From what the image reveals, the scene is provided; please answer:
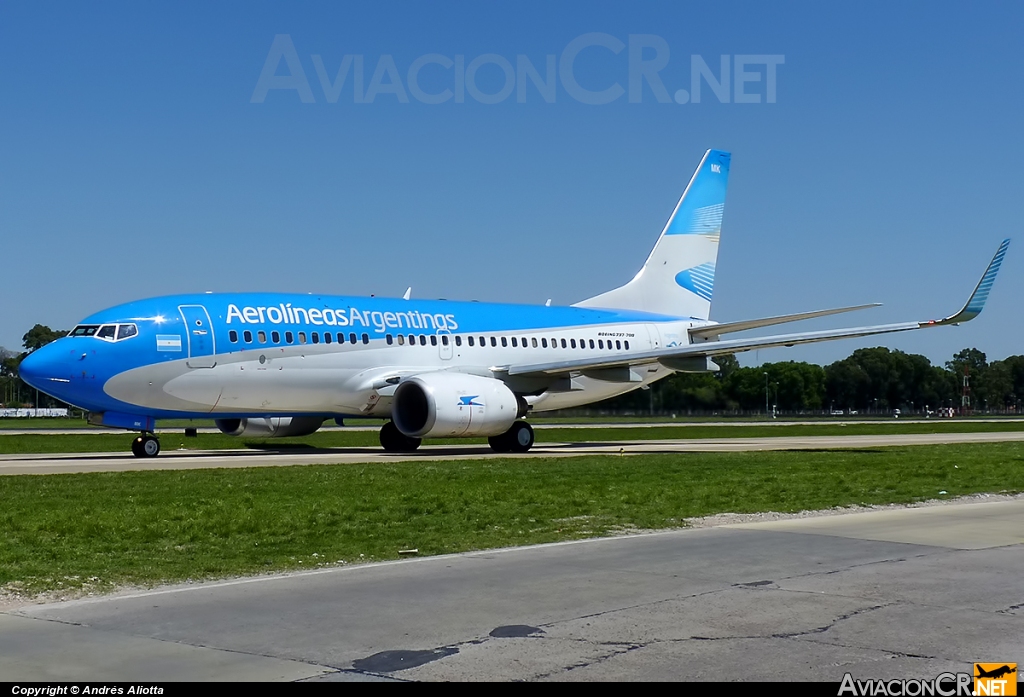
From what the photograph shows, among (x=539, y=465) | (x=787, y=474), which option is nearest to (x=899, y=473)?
(x=787, y=474)

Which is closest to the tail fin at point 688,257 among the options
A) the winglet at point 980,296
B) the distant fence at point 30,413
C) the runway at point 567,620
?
the winglet at point 980,296

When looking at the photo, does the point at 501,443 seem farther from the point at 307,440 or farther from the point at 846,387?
the point at 846,387

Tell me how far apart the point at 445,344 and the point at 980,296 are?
1467cm

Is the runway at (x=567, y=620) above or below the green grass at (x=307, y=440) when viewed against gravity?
below

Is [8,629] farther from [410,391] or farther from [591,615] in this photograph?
[410,391]

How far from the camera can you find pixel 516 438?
3338 centimetres

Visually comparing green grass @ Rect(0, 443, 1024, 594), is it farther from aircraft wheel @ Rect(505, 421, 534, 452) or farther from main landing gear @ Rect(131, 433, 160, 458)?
aircraft wheel @ Rect(505, 421, 534, 452)

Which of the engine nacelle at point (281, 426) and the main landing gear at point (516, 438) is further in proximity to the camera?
the engine nacelle at point (281, 426)

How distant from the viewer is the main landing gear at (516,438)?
109 feet

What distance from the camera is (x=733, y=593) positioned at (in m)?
9.35

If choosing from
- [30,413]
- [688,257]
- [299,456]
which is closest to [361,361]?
[299,456]

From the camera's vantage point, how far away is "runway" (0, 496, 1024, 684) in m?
6.85

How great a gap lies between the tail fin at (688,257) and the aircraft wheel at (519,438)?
9180 millimetres

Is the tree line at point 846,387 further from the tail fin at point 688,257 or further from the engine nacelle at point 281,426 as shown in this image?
the engine nacelle at point 281,426
